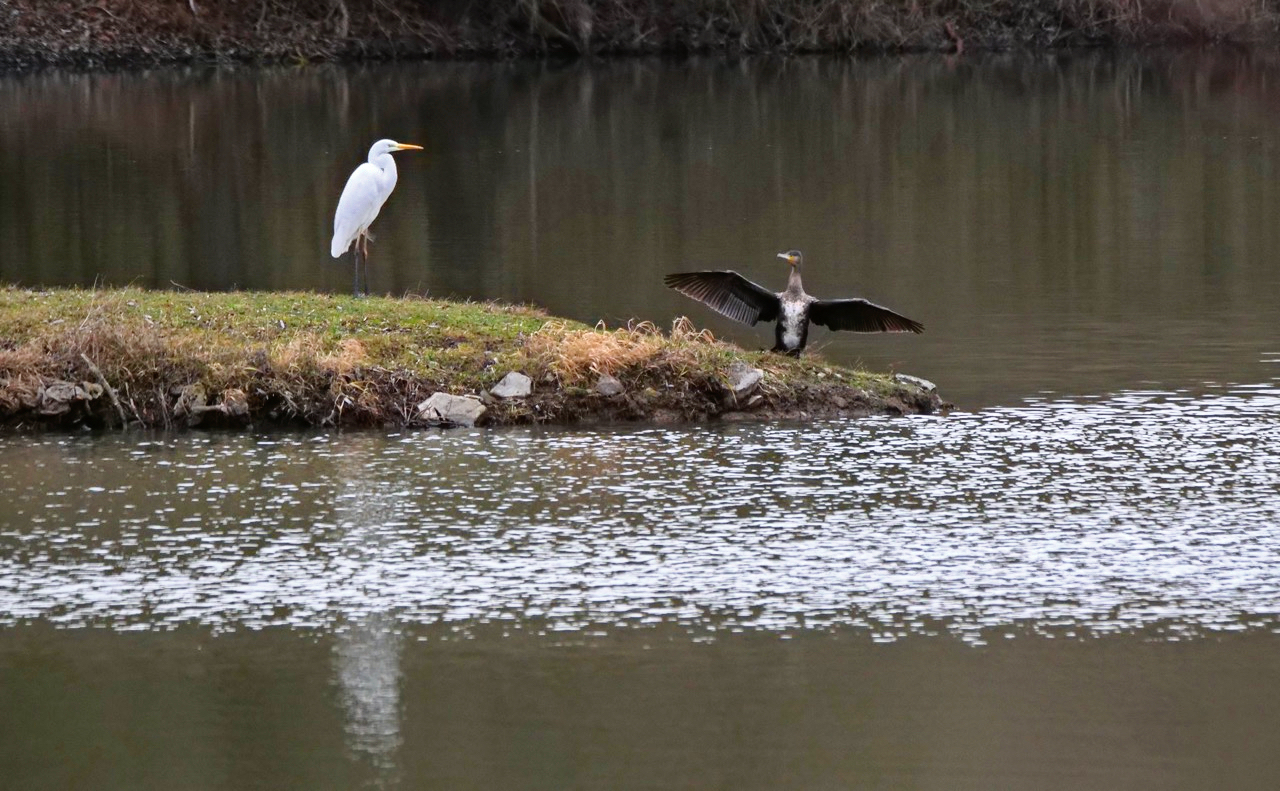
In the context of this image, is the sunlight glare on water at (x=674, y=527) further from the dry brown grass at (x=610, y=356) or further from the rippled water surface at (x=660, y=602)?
the dry brown grass at (x=610, y=356)

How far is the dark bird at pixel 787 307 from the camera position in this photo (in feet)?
53.7

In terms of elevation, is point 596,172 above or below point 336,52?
below

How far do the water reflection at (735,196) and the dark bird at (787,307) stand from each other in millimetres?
1097

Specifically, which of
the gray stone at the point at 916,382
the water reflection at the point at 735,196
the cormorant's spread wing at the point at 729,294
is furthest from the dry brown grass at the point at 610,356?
the water reflection at the point at 735,196

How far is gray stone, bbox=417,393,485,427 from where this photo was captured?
49.3 ft

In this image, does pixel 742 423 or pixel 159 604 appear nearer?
pixel 159 604

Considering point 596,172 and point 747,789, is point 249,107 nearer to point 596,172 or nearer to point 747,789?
point 596,172

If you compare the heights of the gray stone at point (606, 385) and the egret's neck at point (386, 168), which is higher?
the egret's neck at point (386, 168)

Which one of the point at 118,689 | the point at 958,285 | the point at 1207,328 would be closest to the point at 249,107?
the point at 958,285

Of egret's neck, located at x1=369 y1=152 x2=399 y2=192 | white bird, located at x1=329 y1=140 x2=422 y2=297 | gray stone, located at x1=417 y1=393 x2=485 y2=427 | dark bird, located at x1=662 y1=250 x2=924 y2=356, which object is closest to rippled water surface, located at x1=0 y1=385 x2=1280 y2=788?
gray stone, located at x1=417 y1=393 x2=485 y2=427

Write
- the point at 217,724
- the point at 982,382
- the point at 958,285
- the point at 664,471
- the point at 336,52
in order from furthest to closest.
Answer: the point at 336,52 → the point at 958,285 → the point at 982,382 → the point at 664,471 → the point at 217,724

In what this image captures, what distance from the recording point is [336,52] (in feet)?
193

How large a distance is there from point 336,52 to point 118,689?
50.9m

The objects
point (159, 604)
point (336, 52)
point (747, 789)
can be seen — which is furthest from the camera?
point (336, 52)
